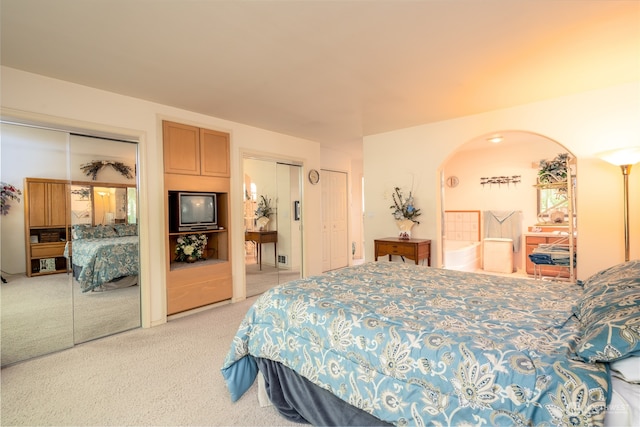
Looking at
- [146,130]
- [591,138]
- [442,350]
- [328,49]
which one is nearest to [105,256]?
[146,130]

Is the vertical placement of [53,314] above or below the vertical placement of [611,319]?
below

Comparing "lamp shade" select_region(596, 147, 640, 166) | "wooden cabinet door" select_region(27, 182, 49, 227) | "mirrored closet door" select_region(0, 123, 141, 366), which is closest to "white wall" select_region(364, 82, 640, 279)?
"lamp shade" select_region(596, 147, 640, 166)

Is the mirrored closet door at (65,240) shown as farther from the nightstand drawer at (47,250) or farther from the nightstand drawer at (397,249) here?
the nightstand drawer at (397,249)

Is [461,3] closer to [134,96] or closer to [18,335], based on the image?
[134,96]

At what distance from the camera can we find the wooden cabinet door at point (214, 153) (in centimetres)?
387

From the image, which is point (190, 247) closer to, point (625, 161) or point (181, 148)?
point (181, 148)

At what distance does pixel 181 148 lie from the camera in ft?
12.0

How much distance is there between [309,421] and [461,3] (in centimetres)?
268

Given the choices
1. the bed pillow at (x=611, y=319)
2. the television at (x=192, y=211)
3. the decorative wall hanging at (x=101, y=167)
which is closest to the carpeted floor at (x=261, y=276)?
the television at (x=192, y=211)

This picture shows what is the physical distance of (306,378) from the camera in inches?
69.6

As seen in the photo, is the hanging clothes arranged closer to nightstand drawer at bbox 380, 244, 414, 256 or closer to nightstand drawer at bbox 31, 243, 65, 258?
nightstand drawer at bbox 380, 244, 414, 256

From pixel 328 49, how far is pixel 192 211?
260cm

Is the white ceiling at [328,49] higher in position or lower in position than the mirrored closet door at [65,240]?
higher

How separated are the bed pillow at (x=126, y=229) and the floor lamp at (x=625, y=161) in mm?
4963
